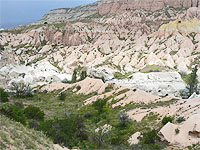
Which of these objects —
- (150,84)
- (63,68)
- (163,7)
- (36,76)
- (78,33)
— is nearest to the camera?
(150,84)

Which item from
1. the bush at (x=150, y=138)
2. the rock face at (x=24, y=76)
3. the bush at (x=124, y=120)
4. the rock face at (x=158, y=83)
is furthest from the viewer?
the rock face at (x=24, y=76)

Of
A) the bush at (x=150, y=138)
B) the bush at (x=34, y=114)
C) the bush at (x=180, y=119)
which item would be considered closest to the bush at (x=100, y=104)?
the bush at (x=34, y=114)

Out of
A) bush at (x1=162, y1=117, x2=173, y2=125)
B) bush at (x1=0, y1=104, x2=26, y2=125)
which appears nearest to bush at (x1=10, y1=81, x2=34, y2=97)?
bush at (x1=0, y1=104, x2=26, y2=125)

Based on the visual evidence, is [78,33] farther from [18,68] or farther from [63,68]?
[18,68]

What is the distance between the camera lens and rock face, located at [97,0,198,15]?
13375cm

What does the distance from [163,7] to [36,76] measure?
109958mm

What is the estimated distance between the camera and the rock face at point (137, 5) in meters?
134

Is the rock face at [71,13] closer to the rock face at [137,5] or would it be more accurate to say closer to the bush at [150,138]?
the rock face at [137,5]

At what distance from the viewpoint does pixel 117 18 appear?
124 meters

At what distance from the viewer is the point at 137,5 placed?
141125 millimetres

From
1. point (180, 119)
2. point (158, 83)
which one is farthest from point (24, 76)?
point (180, 119)

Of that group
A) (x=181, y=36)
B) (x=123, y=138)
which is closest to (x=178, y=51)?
(x=181, y=36)

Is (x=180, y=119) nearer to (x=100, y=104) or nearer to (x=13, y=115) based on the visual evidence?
(x=100, y=104)

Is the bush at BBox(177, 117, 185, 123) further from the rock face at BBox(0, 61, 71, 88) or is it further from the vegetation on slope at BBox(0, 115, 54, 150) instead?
the rock face at BBox(0, 61, 71, 88)
